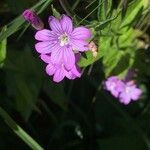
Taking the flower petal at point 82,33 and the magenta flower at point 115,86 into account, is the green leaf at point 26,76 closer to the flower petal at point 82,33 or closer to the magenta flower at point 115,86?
the magenta flower at point 115,86

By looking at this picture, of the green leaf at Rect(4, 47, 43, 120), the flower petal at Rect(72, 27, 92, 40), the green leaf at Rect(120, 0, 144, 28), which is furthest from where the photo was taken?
the green leaf at Rect(4, 47, 43, 120)

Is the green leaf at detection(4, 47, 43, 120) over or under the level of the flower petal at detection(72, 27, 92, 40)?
under

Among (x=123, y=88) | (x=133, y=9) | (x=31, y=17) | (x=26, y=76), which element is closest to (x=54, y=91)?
(x=26, y=76)

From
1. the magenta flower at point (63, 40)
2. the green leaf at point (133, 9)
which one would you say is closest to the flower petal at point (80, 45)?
the magenta flower at point (63, 40)

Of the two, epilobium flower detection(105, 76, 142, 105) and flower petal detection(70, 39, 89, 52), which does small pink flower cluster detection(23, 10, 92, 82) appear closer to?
flower petal detection(70, 39, 89, 52)

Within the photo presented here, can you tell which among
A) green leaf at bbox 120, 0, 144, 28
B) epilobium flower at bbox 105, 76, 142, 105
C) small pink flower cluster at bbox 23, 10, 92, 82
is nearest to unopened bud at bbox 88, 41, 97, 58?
small pink flower cluster at bbox 23, 10, 92, 82

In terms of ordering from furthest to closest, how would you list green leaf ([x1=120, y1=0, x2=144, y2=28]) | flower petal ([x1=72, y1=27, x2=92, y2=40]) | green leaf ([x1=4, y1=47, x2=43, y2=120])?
green leaf ([x1=4, y1=47, x2=43, y2=120]), green leaf ([x1=120, y1=0, x2=144, y2=28]), flower petal ([x1=72, y1=27, x2=92, y2=40])

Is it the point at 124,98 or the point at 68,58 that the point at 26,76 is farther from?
the point at 68,58
